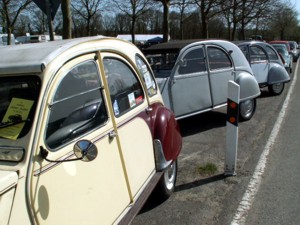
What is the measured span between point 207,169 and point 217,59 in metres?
3.19

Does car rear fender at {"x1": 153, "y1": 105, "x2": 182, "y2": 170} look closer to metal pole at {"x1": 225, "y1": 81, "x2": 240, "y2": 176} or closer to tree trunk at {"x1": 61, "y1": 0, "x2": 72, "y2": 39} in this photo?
metal pole at {"x1": 225, "y1": 81, "x2": 240, "y2": 176}

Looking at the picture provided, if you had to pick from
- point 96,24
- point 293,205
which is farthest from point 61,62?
point 96,24

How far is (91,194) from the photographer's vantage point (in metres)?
2.46

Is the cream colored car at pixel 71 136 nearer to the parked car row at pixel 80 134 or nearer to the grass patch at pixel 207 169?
the parked car row at pixel 80 134

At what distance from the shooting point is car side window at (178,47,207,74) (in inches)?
275

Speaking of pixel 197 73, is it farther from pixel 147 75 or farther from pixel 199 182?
pixel 147 75

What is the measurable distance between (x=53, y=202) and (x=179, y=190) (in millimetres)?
2719

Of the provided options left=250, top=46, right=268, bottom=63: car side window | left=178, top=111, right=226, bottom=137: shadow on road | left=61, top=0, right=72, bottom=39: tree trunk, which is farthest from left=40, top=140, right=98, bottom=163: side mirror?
left=250, top=46, right=268, bottom=63: car side window

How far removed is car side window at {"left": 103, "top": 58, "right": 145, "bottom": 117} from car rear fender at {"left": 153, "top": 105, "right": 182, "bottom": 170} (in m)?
0.31

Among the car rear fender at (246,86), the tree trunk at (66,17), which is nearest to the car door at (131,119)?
the car rear fender at (246,86)

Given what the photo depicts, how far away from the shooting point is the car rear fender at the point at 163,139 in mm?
3783

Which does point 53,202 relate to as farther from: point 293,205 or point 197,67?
point 197,67

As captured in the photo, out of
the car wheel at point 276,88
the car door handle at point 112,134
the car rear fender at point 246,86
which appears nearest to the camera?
the car door handle at point 112,134

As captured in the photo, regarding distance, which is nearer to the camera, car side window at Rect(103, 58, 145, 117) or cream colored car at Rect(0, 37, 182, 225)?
cream colored car at Rect(0, 37, 182, 225)
